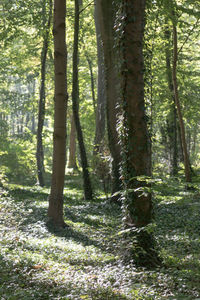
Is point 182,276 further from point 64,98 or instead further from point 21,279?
point 64,98

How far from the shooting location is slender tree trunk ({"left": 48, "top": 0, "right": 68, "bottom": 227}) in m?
10.5

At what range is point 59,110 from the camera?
34.9 feet

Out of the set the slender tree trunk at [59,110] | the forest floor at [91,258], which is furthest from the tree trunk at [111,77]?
the slender tree trunk at [59,110]

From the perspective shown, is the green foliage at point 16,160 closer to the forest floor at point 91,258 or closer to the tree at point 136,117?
the forest floor at point 91,258

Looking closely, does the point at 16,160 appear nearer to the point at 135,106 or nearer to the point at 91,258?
the point at 91,258

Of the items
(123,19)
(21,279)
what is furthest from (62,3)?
(21,279)

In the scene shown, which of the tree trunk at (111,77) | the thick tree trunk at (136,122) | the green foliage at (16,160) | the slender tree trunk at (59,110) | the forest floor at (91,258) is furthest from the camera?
the green foliage at (16,160)

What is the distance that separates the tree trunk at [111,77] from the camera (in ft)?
42.1

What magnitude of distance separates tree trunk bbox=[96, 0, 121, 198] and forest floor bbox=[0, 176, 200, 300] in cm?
199

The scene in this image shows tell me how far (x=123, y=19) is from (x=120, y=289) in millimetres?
4542

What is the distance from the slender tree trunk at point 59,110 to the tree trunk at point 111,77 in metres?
2.64

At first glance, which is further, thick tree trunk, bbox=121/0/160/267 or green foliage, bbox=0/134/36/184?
green foliage, bbox=0/134/36/184

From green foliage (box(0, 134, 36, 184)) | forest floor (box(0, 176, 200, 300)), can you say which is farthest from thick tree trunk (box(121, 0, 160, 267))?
green foliage (box(0, 134, 36, 184))

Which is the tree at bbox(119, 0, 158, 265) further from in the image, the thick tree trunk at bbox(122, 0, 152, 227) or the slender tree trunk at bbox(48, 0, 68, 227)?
the slender tree trunk at bbox(48, 0, 68, 227)
